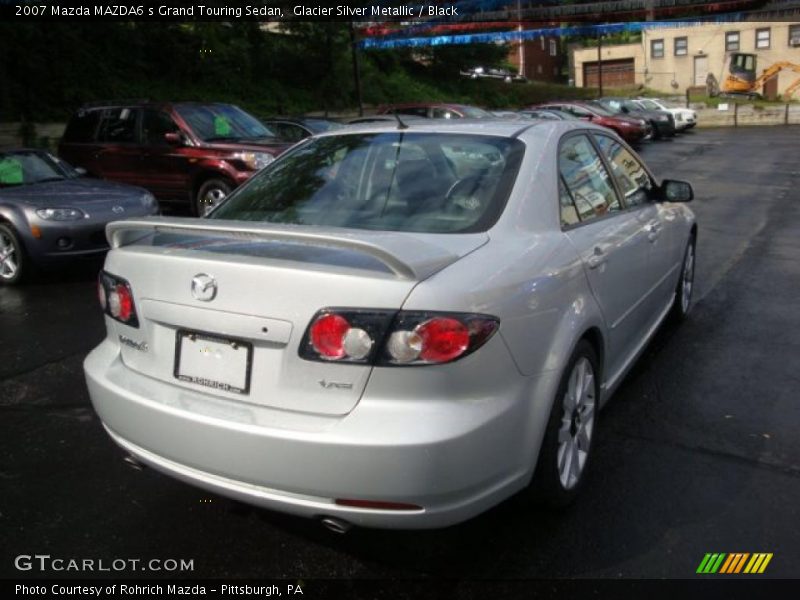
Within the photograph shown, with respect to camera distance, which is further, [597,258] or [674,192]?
[674,192]

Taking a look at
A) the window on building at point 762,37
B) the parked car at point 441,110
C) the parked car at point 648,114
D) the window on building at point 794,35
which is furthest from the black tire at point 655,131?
the window on building at point 762,37

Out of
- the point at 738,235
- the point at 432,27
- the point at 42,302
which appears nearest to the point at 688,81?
the point at 432,27

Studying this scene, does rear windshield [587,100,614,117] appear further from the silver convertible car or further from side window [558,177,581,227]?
the silver convertible car

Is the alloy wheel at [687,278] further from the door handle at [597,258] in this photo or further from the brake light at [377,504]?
the brake light at [377,504]

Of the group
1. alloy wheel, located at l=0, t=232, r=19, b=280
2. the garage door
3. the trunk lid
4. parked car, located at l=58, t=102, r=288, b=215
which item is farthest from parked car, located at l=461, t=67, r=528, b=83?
the trunk lid

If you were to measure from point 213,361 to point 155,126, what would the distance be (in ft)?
28.4

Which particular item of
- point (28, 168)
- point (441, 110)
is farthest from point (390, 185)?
point (441, 110)

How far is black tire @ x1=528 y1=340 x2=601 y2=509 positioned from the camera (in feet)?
8.96

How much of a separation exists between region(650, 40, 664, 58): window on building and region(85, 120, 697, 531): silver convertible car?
59204mm

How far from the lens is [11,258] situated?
723cm

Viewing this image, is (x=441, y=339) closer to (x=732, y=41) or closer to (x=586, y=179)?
(x=586, y=179)

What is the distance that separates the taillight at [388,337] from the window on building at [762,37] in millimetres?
58073

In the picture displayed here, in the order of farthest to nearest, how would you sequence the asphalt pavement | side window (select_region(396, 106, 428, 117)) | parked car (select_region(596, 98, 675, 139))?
parked car (select_region(596, 98, 675, 139)), side window (select_region(396, 106, 428, 117)), the asphalt pavement

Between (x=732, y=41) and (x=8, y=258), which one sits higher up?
(x=732, y=41)
